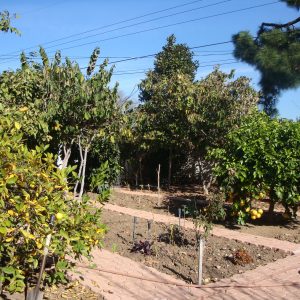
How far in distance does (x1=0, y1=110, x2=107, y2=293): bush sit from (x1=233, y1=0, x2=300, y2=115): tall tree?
13.9 meters

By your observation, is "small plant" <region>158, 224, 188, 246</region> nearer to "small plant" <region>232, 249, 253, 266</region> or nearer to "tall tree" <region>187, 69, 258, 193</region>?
"small plant" <region>232, 249, 253, 266</region>

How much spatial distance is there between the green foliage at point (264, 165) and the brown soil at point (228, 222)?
1.76 feet

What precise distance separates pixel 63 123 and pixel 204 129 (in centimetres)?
694

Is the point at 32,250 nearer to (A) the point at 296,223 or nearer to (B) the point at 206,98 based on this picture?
(A) the point at 296,223

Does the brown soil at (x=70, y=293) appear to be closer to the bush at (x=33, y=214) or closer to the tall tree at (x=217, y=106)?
the bush at (x=33, y=214)

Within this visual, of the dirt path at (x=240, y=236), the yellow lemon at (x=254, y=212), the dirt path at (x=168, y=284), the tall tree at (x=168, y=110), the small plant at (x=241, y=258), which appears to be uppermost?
the tall tree at (x=168, y=110)

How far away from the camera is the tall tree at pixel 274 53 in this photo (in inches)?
633

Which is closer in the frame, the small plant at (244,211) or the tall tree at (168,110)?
the small plant at (244,211)

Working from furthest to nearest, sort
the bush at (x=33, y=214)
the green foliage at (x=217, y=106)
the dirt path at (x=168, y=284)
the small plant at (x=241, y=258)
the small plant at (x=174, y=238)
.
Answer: the green foliage at (x=217, y=106), the small plant at (x=174, y=238), the small plant at (x=241, y=258), the dirt path at (x=168, y=284), the bush at (x=33, y=214)

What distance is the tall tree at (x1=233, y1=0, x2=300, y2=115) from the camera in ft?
52.7

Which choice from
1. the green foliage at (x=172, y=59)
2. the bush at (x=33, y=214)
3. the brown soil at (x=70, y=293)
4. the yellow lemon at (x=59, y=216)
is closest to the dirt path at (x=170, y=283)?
the brown soil at (x=70, y=293)

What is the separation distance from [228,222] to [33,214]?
719cm

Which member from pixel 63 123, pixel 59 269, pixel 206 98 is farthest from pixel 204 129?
pixel 59 269

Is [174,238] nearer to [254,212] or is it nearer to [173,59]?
[254,212]
